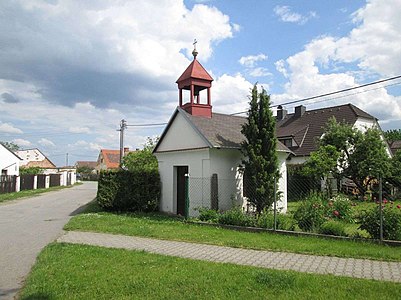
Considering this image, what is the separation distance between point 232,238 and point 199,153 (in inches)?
216

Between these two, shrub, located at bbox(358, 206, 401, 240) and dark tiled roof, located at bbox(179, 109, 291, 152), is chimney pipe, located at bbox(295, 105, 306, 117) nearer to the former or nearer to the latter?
dark tiled roof, located at bbox(179, 109, 291, 152)

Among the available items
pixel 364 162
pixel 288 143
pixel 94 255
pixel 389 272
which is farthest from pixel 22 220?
pixel 288 143

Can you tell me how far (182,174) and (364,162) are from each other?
1229cm

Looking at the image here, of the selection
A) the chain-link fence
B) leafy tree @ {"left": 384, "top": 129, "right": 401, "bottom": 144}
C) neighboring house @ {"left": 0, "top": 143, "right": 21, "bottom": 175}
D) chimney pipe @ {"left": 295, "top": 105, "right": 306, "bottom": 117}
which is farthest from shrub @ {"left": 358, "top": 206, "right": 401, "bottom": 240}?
leafy tree @ {"left": 384, "top": 129, "right": 401, "bottom": 144}

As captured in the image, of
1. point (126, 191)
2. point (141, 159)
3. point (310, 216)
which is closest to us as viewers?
point (310, 216)

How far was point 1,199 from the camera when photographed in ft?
78.8

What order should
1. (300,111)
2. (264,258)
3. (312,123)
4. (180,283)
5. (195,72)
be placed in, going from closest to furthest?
(180,283) < (264,258) < (195,72) < (312,123) < (300,111)

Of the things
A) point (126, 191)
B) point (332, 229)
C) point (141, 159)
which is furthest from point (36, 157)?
point (332, 229)

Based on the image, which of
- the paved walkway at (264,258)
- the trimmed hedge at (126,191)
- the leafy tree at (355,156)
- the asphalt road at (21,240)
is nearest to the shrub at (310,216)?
the paved walkway at (264,258)

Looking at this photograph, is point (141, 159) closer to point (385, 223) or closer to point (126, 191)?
point (126, 191)

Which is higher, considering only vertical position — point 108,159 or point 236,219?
point 108,159

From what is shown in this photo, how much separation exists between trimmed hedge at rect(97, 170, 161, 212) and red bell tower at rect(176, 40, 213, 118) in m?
3.83

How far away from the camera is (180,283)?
548 centimetres

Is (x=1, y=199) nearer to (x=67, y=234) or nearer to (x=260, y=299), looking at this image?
(x=67, y=234)
